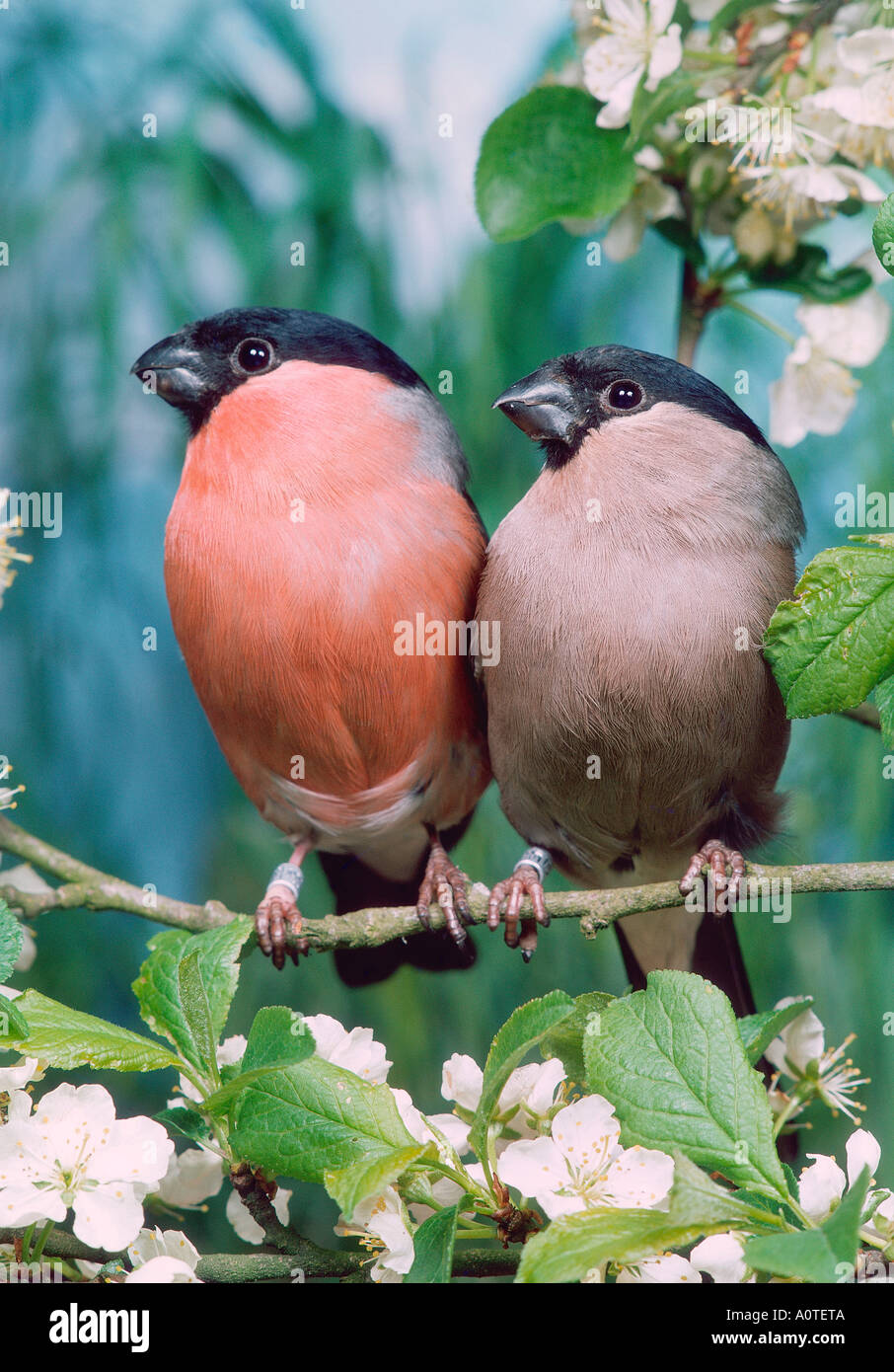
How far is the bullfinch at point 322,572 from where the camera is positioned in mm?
979

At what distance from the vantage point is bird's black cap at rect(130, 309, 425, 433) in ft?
3.34

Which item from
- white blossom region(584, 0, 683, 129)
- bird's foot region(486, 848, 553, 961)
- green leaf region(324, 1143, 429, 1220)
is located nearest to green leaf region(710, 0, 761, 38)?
white blossom region(584, 0, 683, 129)

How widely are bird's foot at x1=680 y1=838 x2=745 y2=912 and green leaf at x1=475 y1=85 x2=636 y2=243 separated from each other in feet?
1.90

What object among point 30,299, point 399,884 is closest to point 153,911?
point 399,884

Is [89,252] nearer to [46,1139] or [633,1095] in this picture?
[46,1139]

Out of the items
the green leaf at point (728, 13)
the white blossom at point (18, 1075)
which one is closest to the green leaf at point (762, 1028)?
the white blossom at point (18, 1075)

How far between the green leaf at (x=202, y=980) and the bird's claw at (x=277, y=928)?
0.56ft

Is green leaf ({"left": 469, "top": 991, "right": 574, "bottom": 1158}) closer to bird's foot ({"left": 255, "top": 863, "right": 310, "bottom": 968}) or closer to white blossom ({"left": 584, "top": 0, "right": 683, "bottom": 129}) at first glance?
bird's foot ({"left": 255, "top": 863, "right": 310, "bottom": 968})

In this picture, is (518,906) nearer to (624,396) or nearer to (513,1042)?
(513,1042)

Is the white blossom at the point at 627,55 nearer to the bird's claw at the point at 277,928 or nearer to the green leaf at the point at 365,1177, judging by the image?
the bird's claw at the point at 277,928

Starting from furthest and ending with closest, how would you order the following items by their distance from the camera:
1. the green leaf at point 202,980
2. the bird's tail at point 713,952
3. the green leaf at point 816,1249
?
1. the bird's tail at point 713,952
2. the green leaf at point 202,980
3. the green leaf at point 816,1249

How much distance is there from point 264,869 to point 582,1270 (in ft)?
2.81

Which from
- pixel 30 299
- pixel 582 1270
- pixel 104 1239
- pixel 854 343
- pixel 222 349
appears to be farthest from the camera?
pixel 30 299

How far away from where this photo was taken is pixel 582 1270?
0.60 meters
